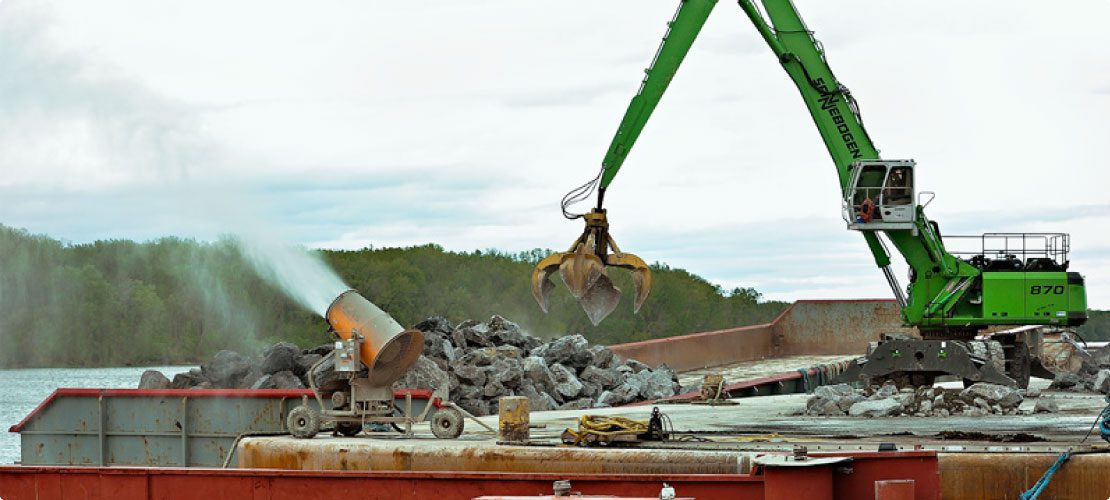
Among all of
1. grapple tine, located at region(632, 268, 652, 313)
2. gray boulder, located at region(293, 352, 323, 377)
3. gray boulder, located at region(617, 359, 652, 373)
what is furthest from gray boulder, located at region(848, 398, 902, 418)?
gray boulder, located at region(293, 352, 323, 377)

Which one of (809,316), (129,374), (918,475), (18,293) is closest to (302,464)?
(918,475)

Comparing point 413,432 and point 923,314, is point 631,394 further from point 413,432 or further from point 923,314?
point 413,432

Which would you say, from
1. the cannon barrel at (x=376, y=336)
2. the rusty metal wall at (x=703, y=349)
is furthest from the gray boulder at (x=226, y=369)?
the cannon barrel at (x=376, y=336)

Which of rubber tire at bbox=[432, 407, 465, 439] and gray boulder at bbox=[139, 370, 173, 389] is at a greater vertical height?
gray boulder at bbox=[139, 370, 173, 389]

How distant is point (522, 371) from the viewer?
27.4m

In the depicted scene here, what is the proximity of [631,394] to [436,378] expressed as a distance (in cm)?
400

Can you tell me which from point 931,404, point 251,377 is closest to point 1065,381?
point 931,404

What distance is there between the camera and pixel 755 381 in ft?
98.4

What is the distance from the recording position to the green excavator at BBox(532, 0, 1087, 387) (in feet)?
77.2

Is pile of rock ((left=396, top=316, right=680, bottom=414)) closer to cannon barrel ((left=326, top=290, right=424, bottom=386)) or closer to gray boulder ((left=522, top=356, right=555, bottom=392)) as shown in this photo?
gray boulder ((left=522, top=356, right=555, bottom=392))

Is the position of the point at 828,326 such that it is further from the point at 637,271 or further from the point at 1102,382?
the point at 637,271

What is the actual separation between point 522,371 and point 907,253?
21.7 ft

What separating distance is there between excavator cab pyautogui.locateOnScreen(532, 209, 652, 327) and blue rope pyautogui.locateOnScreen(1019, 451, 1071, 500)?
27.3ft

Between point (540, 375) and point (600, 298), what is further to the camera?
point (540, 375)
